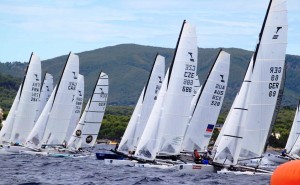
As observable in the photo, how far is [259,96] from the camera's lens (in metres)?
35.7

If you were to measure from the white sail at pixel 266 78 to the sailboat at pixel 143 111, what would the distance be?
43.9 ft

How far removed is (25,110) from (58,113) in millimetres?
2639

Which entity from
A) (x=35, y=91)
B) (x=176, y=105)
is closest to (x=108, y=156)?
(x=176, y=105)

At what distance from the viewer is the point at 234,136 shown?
3631 cm

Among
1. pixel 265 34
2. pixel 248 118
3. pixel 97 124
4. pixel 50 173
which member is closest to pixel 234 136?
pixel 248 118

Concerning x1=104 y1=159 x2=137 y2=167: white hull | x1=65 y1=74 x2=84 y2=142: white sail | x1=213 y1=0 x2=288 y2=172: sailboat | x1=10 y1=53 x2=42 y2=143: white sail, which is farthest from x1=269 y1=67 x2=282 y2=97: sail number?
x1=65 y1=74 x2=84 y2=142: white sail

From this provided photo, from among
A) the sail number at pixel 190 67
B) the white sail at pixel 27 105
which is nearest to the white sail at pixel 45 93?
the white sail at pixel 27 105

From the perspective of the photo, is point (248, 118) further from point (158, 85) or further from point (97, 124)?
point (97, 124)

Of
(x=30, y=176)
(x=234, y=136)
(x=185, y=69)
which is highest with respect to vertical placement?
(x=185, y=69)

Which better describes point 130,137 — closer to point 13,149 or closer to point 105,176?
point 13,149

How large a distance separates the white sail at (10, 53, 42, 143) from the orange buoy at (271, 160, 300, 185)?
42.4 meters

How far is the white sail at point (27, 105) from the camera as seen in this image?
2226 inches

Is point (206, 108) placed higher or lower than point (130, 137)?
higher

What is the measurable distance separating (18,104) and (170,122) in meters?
19.2
